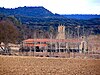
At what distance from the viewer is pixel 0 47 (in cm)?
6353

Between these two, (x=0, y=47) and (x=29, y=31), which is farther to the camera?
(x=29, y=31)

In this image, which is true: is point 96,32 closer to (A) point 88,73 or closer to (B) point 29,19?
(B) point 29,19

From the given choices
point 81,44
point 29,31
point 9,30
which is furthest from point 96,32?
point 9,30

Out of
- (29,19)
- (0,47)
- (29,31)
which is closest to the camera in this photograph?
(0,47)

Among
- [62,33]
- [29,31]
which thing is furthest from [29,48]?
[29,31]

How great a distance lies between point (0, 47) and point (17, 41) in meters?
9.64

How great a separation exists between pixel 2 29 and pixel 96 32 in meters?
46.0

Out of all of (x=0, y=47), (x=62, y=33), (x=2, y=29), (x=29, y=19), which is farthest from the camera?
(x=29, y=19)

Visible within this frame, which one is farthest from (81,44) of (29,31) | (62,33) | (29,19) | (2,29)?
(29,19)

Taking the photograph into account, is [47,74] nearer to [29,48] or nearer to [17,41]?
[29,48]

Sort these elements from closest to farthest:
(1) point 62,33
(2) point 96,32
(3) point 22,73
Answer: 1. (3) point 22,73
2. (1) point 62,33
3. (2) point 96,32

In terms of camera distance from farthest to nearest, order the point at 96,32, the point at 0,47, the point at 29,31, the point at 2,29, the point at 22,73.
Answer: the point at 96,32 → the point at 29,31 → the point at 2,29 → the point at 0,47 → the point at 22,73

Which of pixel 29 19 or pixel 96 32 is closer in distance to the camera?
pixel 96 32

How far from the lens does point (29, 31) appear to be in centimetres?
10150
